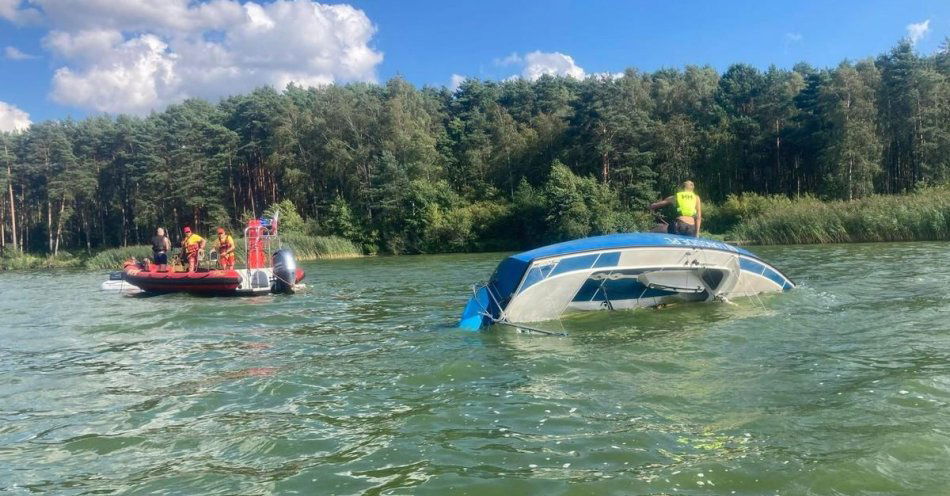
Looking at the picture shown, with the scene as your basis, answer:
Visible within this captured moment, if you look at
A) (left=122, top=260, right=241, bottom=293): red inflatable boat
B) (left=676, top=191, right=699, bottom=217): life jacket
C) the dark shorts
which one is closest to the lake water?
the dark shorts

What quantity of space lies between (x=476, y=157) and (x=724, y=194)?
66.8 ft

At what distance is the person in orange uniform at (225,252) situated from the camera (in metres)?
18.9

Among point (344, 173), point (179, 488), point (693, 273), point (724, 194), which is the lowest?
point (179, 488)

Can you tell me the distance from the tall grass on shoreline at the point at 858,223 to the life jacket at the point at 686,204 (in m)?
18.2

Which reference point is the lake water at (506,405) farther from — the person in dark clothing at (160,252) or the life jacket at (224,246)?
the person in dark clothing at (160,252)

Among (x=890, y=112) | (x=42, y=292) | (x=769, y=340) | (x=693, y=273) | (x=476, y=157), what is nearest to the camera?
(x=769, y=340)

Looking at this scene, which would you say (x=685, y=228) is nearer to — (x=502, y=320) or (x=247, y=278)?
(x=502, y=320)

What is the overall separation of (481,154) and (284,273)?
4071cm

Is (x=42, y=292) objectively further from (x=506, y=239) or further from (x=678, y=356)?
(x=506, y=239)

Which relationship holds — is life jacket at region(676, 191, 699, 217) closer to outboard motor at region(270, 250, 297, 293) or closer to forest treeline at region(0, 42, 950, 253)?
outboard motor at region(270, 250, 297, 293)

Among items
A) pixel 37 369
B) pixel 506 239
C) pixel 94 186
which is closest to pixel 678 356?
pixel 37 369

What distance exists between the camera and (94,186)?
63.2 m

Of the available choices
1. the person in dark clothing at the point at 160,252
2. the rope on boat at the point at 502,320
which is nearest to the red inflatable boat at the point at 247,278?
the person in dark clothing at the point at 160,252

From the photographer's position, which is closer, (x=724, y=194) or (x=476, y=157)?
(x=724, y=194)
